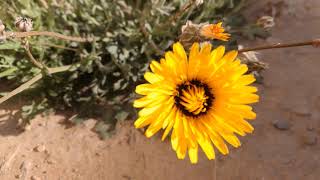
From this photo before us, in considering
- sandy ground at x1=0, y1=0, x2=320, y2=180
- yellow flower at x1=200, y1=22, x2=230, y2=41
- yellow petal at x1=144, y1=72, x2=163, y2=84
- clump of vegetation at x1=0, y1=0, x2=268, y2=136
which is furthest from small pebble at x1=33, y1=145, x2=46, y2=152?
yellow flower at x1=200, y1=22, x2=230, y2=41

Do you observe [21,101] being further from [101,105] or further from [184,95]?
[184,95]

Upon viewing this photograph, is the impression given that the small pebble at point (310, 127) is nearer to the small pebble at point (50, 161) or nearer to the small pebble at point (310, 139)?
the small pebble at point (310, 139)

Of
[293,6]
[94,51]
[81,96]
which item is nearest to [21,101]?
[81,96]

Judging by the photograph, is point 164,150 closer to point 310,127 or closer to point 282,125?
point 282,125

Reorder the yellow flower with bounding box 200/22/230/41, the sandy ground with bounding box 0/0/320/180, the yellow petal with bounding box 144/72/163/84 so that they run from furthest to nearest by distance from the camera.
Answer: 1. the sandy ground with bounding box 0/0/320/180
2. the yellow flower with bounding box 200/22/230/41
3. the yellow petal with bounding box 144/72/163/84

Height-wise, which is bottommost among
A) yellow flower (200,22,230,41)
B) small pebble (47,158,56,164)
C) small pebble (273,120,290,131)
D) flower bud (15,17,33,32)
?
small pebble (273,120,290,131)

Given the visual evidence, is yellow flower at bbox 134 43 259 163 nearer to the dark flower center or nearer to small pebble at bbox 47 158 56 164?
the dark flower center

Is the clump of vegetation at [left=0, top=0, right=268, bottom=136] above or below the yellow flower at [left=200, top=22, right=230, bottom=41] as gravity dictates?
below

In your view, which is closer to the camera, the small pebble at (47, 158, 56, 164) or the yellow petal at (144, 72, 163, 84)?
the yellow petal at (144, 72, 163, 84)
